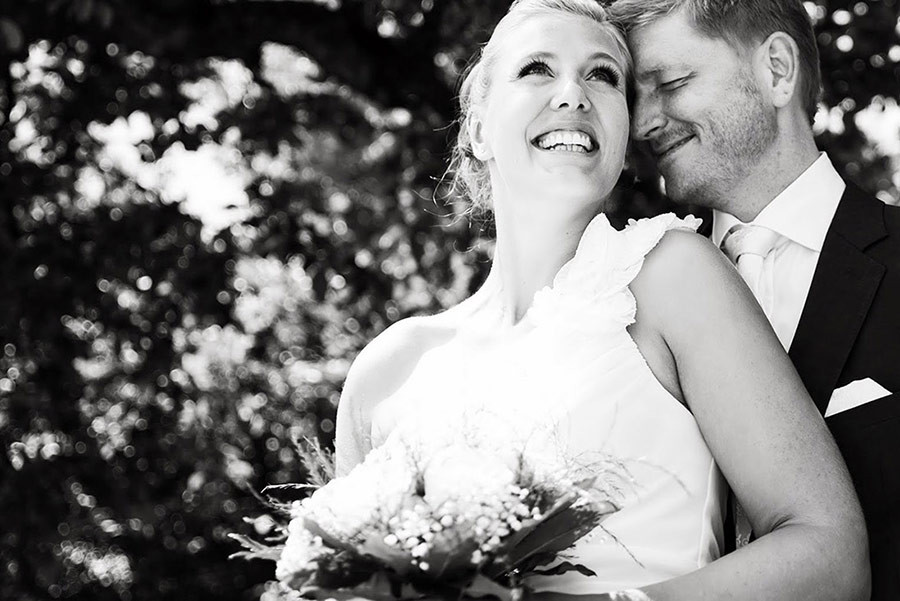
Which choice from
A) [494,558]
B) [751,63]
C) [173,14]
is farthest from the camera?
[173,14]

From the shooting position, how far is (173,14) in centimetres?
618

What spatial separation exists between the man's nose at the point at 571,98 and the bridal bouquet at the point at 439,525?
3.83 ft

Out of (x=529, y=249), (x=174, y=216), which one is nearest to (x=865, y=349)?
(x=529, y=249)

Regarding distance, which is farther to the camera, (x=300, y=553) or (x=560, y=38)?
(x=560, y=38)

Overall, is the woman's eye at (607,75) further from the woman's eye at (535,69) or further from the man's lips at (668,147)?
the man's lips at (668,147)

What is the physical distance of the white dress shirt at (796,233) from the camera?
3662mm

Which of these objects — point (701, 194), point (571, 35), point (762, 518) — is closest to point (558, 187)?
point (571, 35)

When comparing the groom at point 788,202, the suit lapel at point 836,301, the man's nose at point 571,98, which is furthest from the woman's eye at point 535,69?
the suit lapel at point 836,301

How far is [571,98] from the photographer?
3.51 metres

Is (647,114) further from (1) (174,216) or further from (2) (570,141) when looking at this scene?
(1) (174,216)

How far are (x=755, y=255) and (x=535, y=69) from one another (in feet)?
2.77

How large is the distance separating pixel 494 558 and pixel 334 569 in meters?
0.33

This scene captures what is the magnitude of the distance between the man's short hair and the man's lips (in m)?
0.33

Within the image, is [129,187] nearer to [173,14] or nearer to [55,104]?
[55,104]
